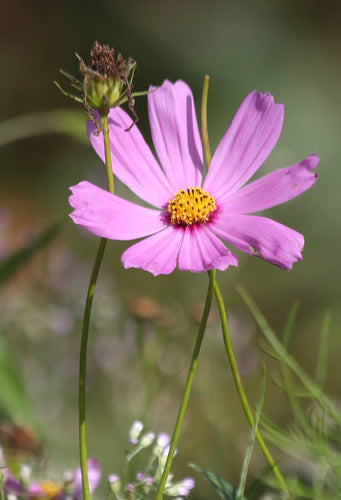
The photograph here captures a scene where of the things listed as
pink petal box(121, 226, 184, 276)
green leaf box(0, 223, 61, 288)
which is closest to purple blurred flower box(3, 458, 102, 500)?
pink petal box(121, 226, 184, 276)

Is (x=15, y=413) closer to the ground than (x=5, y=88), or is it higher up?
closer to the ground

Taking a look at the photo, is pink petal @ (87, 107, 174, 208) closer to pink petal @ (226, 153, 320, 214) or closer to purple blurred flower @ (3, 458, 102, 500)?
pink petal @ (226, 153, 320, 214)

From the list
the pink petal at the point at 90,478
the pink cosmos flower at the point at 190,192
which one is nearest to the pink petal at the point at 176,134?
the pink cosmos flower at the point at 190,192

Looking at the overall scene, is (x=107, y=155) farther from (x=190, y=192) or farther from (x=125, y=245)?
(x=125, y=245)

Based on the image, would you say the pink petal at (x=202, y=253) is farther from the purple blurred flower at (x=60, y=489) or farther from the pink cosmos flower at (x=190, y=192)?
the purple blurred flower at (x=60, y=489)

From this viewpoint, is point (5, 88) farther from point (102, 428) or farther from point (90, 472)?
point (90, 472)

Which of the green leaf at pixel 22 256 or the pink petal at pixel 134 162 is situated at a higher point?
the green leaf at pixel 22 256

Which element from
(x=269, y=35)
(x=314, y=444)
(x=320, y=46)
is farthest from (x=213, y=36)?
(x=314, y=444)
